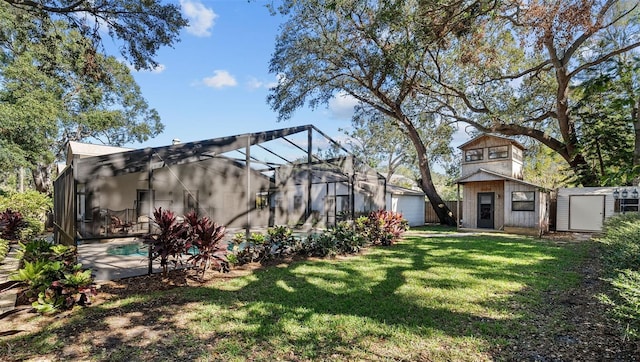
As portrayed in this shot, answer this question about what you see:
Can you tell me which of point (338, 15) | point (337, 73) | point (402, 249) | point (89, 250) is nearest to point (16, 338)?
point (89, 250)

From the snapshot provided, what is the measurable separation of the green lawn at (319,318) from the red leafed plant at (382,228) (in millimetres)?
3304

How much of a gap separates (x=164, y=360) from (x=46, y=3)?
695cm

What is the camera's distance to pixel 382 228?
32.8 feet

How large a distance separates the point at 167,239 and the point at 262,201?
3.20 m

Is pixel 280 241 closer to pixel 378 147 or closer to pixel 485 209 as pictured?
pixel 485 209

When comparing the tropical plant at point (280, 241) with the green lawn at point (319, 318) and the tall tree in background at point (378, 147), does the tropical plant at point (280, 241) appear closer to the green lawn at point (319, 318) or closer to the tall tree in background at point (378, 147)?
the green lawn at point (319, 318)

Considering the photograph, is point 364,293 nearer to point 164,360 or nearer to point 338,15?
point 164,360

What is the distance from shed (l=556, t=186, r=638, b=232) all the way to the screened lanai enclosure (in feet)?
35.2

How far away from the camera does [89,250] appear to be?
813 centimetres

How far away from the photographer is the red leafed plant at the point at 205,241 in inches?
220

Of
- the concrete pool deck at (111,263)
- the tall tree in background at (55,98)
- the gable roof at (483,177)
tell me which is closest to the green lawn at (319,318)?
the concrete pool deck at (111,263)

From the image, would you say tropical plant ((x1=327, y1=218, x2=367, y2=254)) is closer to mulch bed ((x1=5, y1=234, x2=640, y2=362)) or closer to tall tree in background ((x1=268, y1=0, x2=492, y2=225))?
mulch bed ((x1=5, y1=234, x2=640, y2=362))

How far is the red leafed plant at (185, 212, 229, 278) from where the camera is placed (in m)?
5.59

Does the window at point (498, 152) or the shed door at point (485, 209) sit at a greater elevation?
the window at point (498, 152)
